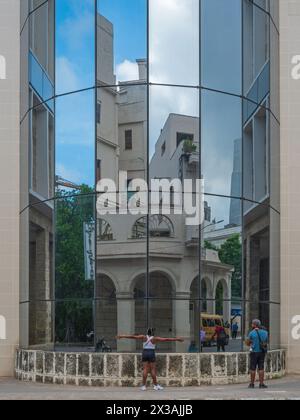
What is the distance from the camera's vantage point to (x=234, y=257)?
20188 mm

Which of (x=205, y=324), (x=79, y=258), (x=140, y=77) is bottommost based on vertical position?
(x=205, y=324)

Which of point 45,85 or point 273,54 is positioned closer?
point 45,85

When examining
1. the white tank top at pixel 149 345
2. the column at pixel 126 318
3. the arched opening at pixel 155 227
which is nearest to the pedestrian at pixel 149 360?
the white tank top at pixel 149 345

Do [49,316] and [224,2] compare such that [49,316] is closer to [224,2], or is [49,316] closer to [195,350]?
[195,350]

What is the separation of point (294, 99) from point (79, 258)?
7840mm

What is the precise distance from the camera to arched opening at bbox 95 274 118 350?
18.9 m

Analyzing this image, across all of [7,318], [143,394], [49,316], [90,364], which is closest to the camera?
[143,394]

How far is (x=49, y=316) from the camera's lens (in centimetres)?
2003

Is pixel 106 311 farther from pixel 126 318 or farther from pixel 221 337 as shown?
pixel 221 337

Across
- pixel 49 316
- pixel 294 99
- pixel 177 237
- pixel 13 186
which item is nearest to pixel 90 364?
pixel 49 316

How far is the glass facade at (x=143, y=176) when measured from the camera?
19.1 metres

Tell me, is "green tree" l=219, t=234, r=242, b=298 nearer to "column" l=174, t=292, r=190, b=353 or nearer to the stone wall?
"column" l=174, t=292, r=190, b=353

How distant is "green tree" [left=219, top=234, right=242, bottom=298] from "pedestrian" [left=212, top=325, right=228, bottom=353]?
1062 millimetres

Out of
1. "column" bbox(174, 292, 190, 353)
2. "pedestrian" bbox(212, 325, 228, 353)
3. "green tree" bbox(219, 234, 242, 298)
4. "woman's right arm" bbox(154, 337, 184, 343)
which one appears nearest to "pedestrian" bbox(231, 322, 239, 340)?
"pedestrian" bbox(212, 325, 228, 353)
